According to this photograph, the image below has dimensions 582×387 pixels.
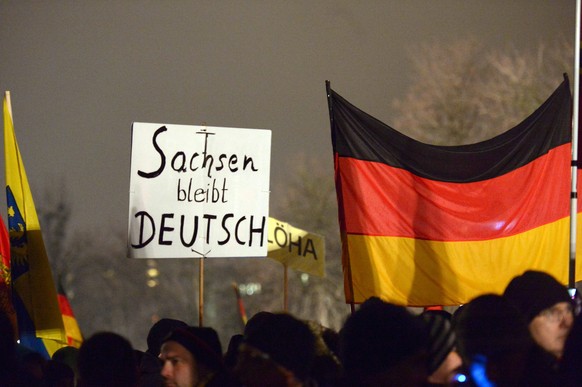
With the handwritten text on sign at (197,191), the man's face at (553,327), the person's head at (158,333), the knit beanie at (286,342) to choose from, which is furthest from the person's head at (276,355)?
the handwritten text on sign at (197,191)

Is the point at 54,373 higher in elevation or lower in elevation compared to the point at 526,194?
lower

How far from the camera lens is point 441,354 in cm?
395

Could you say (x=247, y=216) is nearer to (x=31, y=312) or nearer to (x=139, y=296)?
(x=31, y=312)

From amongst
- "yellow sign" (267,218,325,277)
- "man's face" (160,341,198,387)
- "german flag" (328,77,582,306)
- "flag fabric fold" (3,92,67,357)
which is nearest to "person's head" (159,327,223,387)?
"man's face" (160,341,198,387)

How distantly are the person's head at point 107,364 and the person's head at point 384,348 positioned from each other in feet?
3.85

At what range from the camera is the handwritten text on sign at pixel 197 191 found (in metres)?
8.08

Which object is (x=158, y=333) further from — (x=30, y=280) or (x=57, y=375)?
(x=30, y=280)

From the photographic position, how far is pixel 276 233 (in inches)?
463

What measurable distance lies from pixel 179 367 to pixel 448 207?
12.4 feet

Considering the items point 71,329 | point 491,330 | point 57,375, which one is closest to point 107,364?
point 491,330

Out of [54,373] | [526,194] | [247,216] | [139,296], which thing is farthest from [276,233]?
[139,296]

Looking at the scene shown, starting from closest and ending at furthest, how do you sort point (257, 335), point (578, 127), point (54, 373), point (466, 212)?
point (257, 335), point (54, 373), point (578, 127), point (466, 212)

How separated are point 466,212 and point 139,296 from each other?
209 ft

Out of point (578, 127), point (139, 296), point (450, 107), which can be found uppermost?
point (450, 107)
